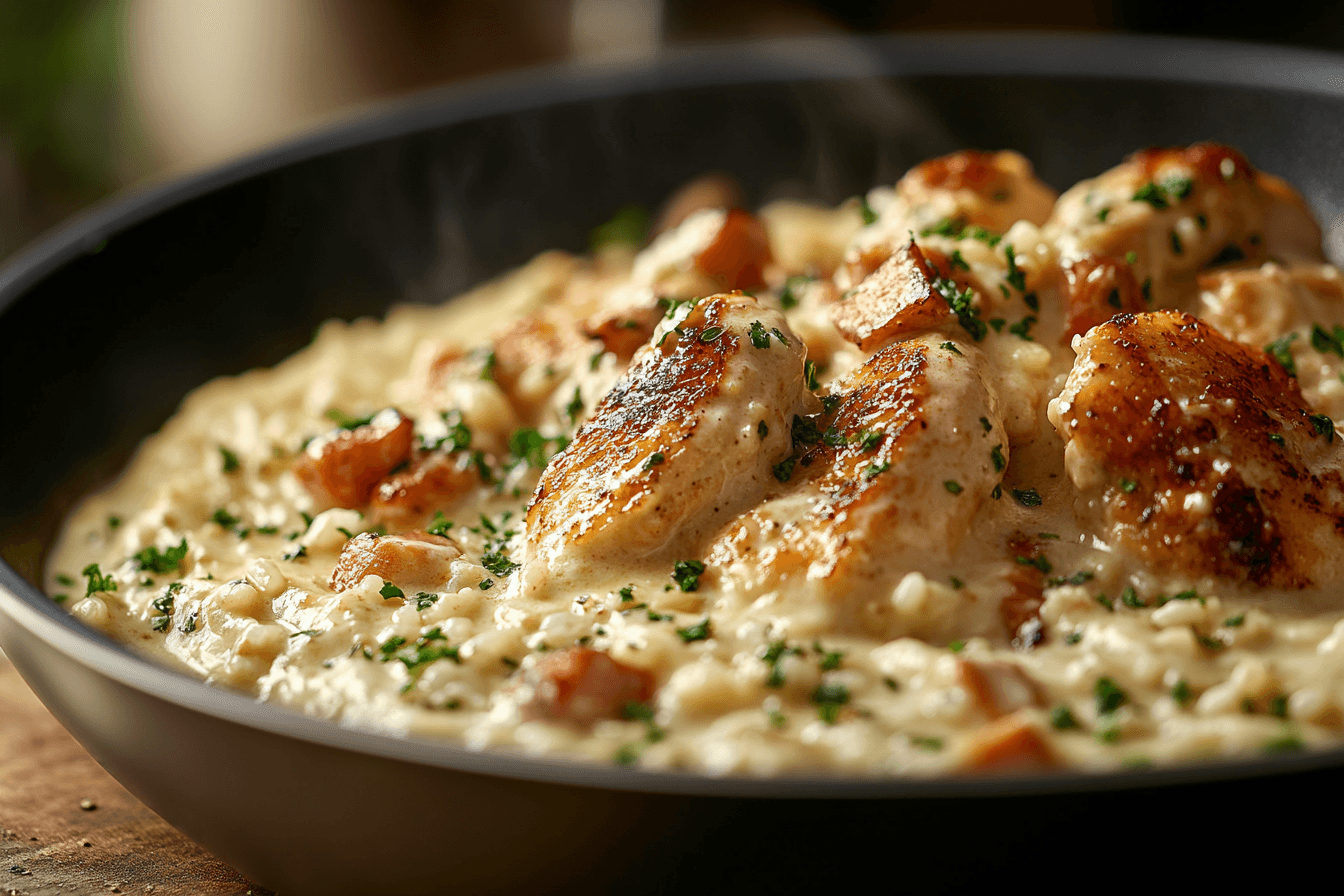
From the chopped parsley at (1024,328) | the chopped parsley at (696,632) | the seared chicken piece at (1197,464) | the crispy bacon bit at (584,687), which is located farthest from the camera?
the chopped parsley at (1024,328)

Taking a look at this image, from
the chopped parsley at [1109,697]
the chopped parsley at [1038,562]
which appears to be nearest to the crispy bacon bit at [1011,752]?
the chopped parsley at [1109,697]

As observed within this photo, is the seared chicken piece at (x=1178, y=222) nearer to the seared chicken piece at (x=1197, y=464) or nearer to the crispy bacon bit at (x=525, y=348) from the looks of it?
the seared chicken piece at (x=1197, y=464)

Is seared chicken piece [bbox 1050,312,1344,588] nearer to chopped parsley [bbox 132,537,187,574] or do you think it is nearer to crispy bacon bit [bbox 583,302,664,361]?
crispy bacon bit [bbox 583,302,664,361]

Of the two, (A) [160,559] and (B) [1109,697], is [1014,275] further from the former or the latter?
(A) [160,559]

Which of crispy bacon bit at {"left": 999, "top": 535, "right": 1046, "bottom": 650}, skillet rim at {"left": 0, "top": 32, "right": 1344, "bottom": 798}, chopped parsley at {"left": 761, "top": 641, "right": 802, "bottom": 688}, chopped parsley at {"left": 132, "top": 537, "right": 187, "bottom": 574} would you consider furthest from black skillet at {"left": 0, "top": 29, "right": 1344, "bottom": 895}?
crispy bacon bit at {"left": 999, "top": 535, "right": 1046, "bottom": 650}

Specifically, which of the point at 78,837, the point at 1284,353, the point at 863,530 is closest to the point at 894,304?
the point at 863,530

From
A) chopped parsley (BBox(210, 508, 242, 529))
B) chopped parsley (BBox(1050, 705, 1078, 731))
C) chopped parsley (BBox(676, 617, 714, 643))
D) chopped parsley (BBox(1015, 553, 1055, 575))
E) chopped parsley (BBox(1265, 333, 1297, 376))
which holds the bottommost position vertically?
chopped parsley (BBox(1050, 705, 1078, 731))
